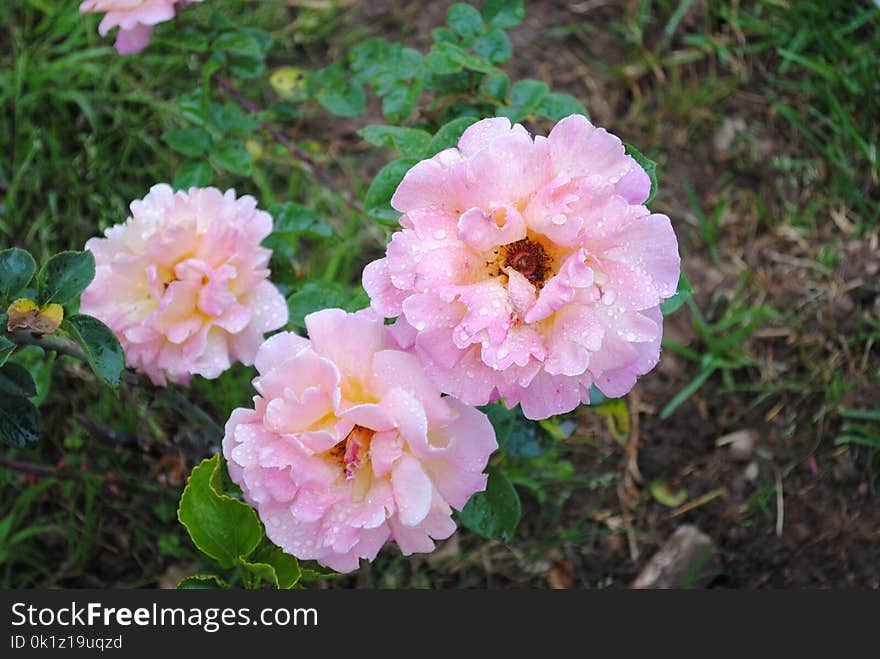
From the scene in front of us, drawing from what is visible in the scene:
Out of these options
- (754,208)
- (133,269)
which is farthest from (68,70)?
(754,208)

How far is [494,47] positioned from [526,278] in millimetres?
698

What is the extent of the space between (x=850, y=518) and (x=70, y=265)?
165 centimetres

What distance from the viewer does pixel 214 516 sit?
1.27m

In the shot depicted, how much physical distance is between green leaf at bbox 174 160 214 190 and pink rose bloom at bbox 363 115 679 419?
81cm

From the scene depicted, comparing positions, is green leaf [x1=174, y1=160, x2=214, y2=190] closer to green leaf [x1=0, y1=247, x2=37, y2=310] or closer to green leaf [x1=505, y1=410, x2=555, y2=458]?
green leaf [x1=0, y1=247, x2=37, y2=310]

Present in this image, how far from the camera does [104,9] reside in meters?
1.58

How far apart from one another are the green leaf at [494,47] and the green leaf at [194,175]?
571mm

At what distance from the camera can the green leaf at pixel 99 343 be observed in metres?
1.24

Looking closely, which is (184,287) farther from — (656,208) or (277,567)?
(656,208)

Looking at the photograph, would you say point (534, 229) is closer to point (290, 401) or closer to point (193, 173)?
point (290, 401)

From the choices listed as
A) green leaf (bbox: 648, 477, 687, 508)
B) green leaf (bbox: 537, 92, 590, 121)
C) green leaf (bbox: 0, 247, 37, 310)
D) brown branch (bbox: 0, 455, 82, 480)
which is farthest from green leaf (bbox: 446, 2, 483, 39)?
brown branch (bbox: 0, 455, 82, 480)

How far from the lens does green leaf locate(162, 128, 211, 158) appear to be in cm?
180

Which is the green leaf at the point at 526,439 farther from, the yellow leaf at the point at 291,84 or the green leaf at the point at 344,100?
the yellow leaf at the point at 291,84

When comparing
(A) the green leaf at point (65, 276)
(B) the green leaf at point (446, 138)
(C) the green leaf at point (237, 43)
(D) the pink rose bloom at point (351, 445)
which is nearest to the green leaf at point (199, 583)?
(D) the pink rose bloom at point (351, 445)
